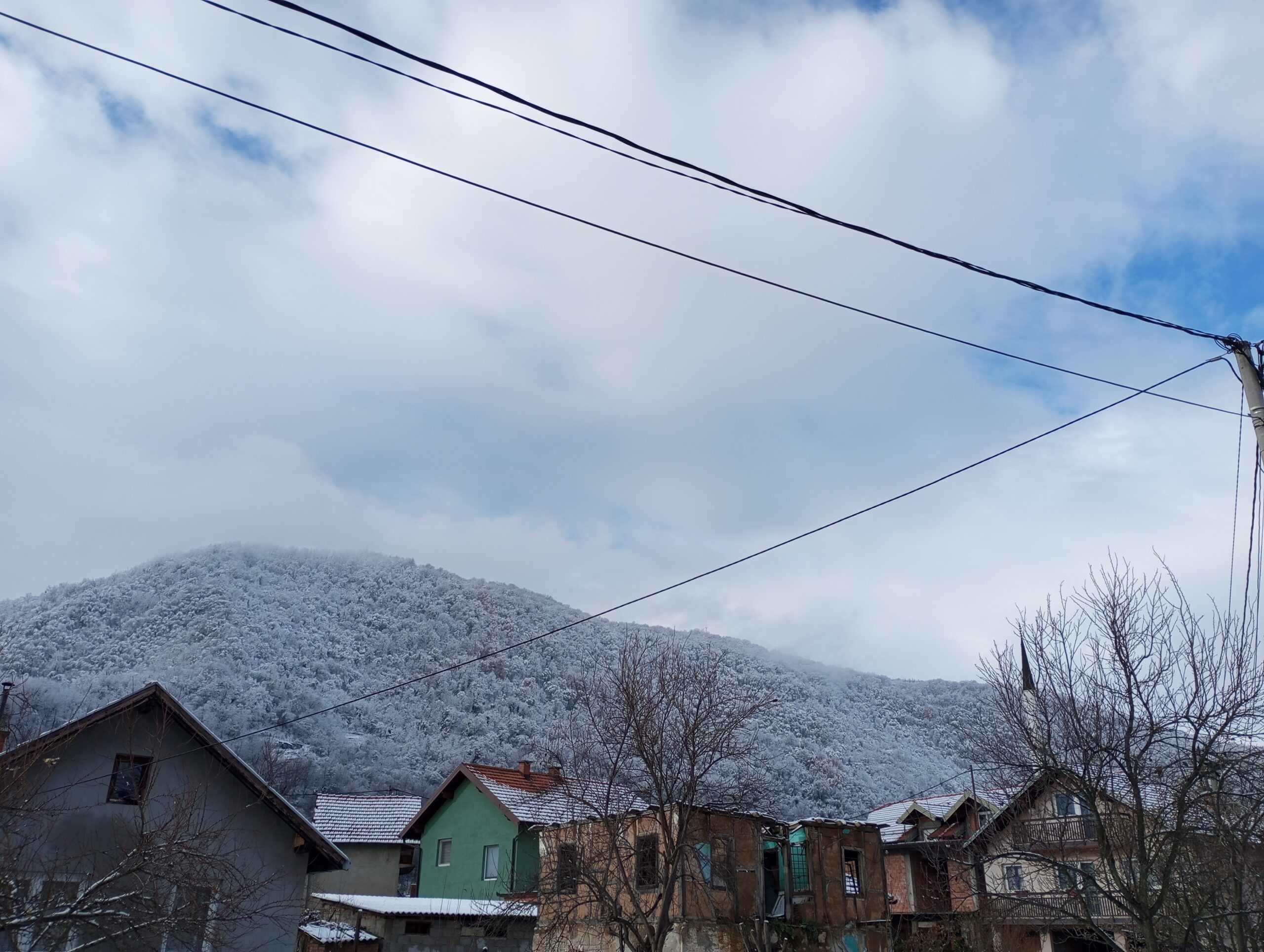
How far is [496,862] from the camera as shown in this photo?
113 ft

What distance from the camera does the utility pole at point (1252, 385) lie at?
350 inches

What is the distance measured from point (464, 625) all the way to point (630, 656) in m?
118

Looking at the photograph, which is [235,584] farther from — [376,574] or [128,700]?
[128,700]

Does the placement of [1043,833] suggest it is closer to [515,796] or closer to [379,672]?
[515,796]

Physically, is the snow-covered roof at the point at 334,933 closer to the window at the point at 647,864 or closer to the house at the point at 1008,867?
the window at the point at 647,864

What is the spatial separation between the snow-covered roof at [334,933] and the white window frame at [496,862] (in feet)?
24.8

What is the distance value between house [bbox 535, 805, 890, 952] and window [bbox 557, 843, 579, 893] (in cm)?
4

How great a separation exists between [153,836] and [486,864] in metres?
23.0

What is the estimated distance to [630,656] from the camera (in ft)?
81.5

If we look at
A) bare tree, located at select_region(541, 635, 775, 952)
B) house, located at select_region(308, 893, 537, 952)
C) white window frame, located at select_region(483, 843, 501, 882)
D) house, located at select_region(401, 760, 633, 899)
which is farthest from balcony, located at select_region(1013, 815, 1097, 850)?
white window frame, located at select_region(483, 843, 501, 882)

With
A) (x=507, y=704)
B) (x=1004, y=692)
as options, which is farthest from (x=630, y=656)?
(x=507, y=704)

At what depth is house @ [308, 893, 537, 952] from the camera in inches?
1028

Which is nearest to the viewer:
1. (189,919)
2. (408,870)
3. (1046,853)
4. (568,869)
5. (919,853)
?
(189,919)

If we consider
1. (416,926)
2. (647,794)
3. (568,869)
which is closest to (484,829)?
(416,926)
